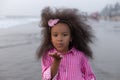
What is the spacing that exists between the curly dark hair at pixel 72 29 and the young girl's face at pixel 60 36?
0.27 ft

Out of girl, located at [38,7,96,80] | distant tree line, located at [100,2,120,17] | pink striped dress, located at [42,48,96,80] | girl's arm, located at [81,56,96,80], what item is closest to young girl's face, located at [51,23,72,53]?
girl, located at [38,7,96,80]

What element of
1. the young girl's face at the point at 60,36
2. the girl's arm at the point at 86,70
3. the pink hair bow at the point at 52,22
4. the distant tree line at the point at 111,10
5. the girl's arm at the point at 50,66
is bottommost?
the distant tree line at the point at 111,10

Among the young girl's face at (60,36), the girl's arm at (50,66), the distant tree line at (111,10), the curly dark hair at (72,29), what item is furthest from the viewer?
the distant tree line at (111,10)

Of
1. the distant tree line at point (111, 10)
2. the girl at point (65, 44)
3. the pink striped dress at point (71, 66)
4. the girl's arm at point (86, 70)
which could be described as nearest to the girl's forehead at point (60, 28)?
the girl at point (65, 44)

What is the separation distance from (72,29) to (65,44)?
19 cm

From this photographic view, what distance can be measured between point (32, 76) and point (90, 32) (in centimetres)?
332

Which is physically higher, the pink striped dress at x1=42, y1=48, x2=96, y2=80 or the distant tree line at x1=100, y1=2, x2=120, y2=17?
the pink striped dress at x1=42, y1=48, x2=96, y2=80

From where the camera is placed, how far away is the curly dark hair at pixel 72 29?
3299 millimetres

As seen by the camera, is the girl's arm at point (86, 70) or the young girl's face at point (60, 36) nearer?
the young girl's face at point (60, 36)

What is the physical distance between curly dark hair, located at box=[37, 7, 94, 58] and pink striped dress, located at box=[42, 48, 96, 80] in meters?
0.08

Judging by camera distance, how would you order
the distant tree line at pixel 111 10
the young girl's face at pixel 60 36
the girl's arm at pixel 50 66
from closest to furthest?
the girl's arm at pixel 50 66, the young girl's face at pixel 60 36, the distant tree line at pixel 111 10

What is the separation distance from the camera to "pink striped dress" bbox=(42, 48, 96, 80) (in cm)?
325

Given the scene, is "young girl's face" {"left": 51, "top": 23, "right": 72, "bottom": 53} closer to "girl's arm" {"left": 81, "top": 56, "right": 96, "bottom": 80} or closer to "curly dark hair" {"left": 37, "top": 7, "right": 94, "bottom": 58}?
"curly dark hair" {"left": 37, "top": 7, "right": 94, "bottom": 58}

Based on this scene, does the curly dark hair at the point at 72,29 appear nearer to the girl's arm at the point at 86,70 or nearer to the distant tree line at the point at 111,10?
the girl's arm at the point at 86,70
